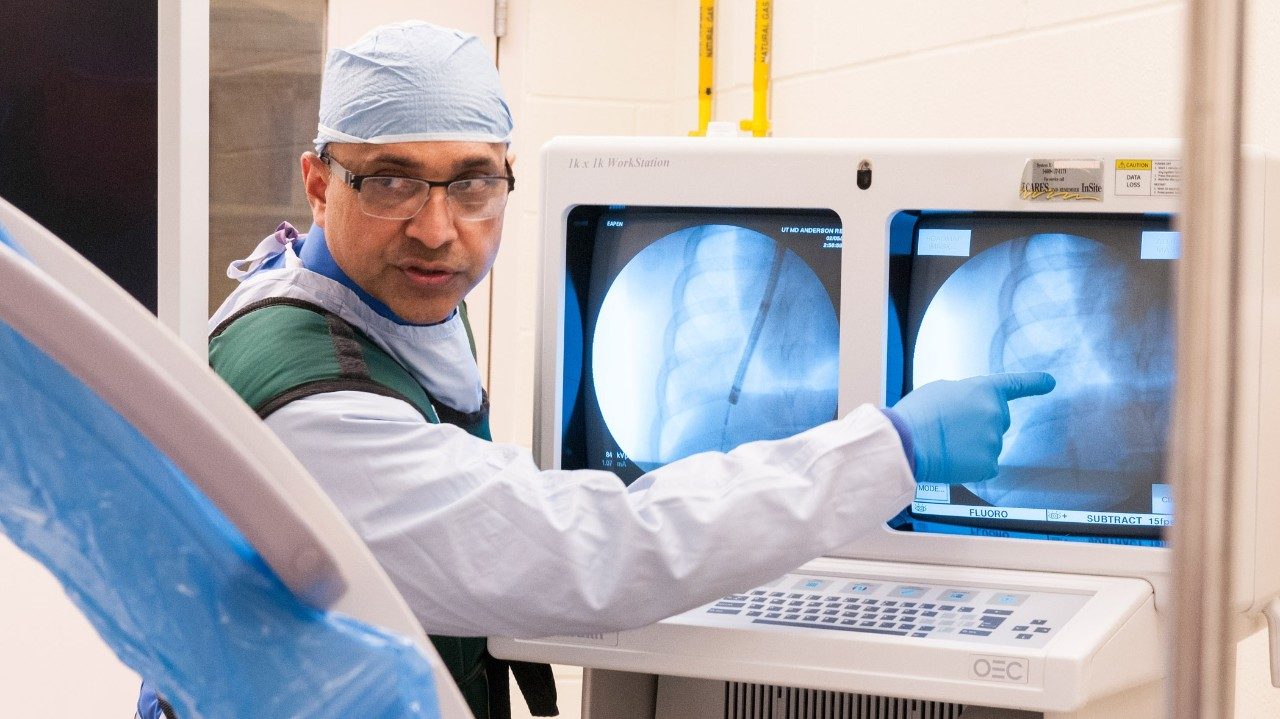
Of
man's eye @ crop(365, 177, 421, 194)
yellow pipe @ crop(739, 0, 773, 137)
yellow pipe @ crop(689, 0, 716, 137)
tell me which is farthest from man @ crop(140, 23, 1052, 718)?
yellow pipe @ crop(689, 0, 716, 137)

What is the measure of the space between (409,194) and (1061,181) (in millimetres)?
654

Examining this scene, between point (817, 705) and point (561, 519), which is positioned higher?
point (561, 519)

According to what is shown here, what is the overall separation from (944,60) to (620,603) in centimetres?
129

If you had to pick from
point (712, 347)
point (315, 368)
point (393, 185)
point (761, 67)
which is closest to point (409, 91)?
point (393, 185)

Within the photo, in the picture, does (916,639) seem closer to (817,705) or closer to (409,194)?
(817,705)

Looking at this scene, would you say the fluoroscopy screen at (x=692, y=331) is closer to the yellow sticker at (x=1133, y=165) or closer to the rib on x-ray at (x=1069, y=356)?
the rib on x-ray at (x=1069, y=356)

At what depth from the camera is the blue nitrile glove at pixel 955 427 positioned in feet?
4.17

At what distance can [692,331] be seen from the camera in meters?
1.48

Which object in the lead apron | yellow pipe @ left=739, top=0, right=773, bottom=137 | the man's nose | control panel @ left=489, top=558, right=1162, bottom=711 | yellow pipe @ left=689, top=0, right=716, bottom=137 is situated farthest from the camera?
yellow pipe @ left=689, top=0, right=716, bottom=137

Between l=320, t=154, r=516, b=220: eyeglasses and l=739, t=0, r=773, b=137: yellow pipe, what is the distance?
125 centimetres

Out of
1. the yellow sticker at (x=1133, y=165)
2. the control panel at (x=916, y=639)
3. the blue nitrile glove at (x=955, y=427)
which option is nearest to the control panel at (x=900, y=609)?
the control panel at (x=916, y=639)

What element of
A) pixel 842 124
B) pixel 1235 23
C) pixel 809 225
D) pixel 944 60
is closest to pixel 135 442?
pixel 1235 23

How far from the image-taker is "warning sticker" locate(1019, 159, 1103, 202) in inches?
51.6

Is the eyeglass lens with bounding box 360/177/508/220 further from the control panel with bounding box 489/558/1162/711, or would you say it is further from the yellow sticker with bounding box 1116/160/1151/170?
the yellow sticker with bounding box 1116/160/1151/170
